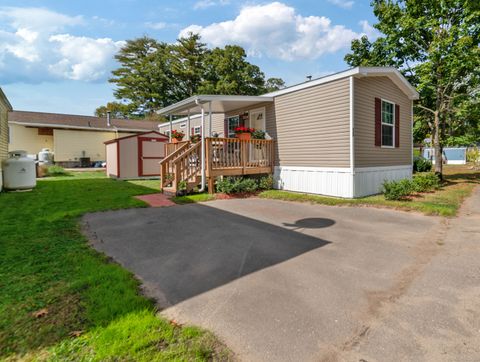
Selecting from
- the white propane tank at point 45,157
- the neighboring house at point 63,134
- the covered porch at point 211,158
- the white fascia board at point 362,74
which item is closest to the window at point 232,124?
the covered porch at point 211,158

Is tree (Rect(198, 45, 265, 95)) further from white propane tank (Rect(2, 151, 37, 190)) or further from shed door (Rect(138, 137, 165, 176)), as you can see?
white propane tank (Rect(2, 151, 37, 190))

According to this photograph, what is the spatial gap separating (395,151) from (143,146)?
1209 centimetres

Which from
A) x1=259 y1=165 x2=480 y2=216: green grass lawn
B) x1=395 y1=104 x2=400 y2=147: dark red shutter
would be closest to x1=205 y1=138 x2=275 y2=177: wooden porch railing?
x1=259 y1=165 x2=480 y2=216: green grass lawn

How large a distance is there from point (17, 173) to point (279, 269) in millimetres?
10718

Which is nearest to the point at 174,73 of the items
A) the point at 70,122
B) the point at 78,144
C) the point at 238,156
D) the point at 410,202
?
the point at 70,122

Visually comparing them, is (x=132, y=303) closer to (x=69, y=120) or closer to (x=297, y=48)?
(x=297, y=48)

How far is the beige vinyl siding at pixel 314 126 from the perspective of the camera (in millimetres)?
8031

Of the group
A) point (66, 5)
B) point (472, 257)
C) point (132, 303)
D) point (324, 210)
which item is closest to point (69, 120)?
point (66, 5)

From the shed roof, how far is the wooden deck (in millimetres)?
16753

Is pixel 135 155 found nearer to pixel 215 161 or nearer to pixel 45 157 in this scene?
pixel 215 161

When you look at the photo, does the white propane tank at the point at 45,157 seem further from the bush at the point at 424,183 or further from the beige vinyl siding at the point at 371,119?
the bush at the point at 424,183

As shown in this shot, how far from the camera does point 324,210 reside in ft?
22.2

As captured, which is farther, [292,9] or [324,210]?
[292,9]

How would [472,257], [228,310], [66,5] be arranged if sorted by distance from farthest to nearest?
[66,5]
[472,257]
[228,310]
